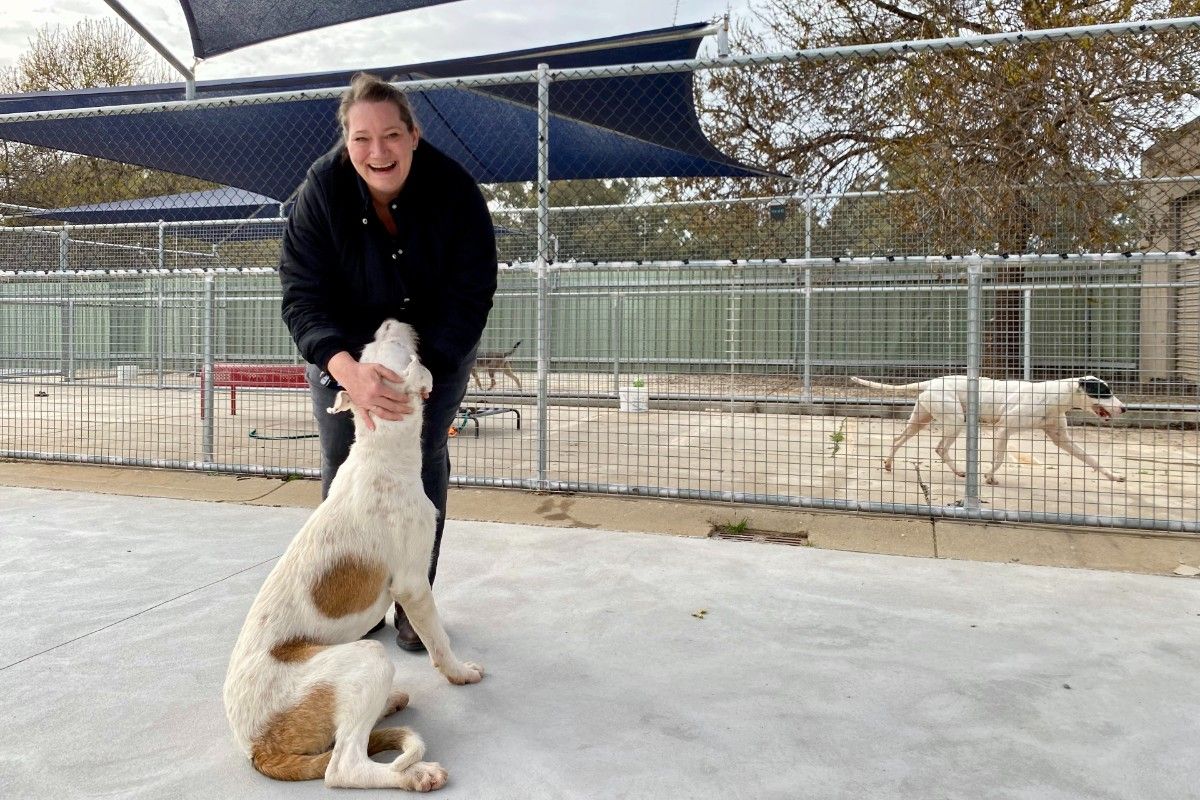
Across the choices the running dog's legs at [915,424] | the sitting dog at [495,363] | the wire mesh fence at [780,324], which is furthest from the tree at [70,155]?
the running dog's legs at [915,424]

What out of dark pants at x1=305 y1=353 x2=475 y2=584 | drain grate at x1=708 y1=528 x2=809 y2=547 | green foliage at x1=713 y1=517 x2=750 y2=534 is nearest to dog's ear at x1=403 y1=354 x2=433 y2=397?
dark pants at x1=305 y1=353 x2=475 y2=584

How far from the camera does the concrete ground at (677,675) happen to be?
153 centimetres

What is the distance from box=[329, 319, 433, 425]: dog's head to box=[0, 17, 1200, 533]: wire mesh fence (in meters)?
2.14

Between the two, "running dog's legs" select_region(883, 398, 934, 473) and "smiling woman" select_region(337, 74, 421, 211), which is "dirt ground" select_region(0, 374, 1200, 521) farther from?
"smiling woman" select_region(337, 74, 421, 211)

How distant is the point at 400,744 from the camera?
1.56 m

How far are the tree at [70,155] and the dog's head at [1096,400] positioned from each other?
15.6m

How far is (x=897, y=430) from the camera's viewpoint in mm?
6730

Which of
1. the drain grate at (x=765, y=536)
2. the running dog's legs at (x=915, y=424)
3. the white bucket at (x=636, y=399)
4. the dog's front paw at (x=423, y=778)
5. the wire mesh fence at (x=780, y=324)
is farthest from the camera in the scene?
the white bucket at (x=636, y=399)

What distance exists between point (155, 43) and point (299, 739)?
194 inches

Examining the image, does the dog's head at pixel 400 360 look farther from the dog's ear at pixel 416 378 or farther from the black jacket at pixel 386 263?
the black jacket at pixel 386 263

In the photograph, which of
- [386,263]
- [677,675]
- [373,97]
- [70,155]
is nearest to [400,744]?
[677,675]

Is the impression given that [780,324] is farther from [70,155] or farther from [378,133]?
[70,155]

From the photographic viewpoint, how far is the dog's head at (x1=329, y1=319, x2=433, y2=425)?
5.46ft

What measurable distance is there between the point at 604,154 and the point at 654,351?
90.6 inches
